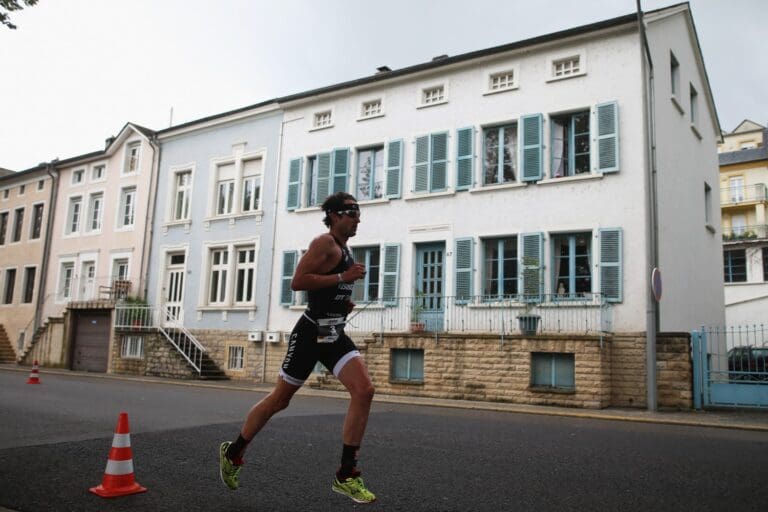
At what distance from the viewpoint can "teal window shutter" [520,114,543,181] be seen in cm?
1688

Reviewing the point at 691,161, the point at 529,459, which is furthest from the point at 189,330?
the point at 529,459

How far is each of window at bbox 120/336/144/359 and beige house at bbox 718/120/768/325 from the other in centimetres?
3060

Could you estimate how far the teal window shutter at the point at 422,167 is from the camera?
19.0 meters

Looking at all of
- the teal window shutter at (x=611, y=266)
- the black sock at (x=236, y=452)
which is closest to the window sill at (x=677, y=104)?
the teal window shutter at (x=611, y=266)

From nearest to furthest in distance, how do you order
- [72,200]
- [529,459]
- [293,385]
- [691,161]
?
1. [293,385]
2. [529,459]
3. [691,161]
4. [72,200]

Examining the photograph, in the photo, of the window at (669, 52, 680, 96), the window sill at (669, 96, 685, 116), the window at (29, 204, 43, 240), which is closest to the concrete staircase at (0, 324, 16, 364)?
the window at (29, 204, 43, 240)

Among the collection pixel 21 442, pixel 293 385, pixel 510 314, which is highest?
pixel 510 314

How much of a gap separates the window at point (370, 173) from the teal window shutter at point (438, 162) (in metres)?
1.95

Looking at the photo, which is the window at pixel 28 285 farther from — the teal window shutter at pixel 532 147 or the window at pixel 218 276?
the teal window shutter at pixel 532 147

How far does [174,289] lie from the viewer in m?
24.9

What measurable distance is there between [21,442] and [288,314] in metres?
14.2

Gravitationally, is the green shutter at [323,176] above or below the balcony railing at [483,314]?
above

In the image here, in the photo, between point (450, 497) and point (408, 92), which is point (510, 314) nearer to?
point (408, 92)

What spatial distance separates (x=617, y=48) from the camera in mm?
16297
